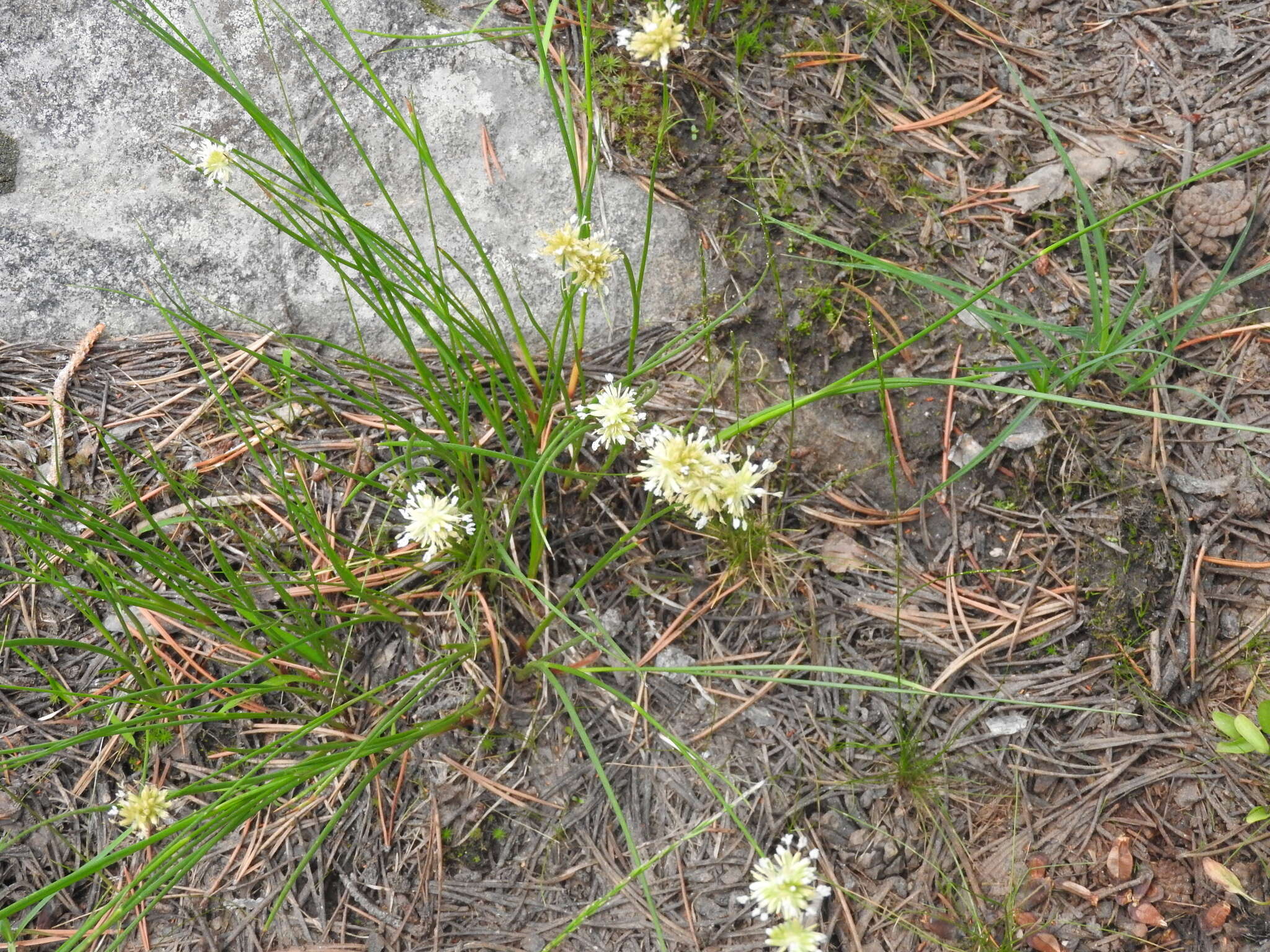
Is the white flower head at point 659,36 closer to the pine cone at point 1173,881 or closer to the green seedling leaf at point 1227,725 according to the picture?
the green seedling leaf at point 1227,725

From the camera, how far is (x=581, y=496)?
7.62ft

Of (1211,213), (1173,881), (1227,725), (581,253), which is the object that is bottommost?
(1173,881)

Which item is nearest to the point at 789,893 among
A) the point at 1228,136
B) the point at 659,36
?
the point at 659,36

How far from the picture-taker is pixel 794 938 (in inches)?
63.7

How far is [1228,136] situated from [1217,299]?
0.49m

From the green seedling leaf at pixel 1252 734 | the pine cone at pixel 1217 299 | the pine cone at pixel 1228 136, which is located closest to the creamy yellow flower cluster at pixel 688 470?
the green seedling leaf at pixel 1252 734

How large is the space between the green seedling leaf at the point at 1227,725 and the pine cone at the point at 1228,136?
1524 mm

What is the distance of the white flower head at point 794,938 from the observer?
1.62 metres

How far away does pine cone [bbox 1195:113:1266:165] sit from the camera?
2445 millimetres

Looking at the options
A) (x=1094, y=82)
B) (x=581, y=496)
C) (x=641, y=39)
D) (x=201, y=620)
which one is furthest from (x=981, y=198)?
(x=201, y=620)

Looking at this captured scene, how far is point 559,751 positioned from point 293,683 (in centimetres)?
70

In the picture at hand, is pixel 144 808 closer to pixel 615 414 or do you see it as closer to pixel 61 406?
pixel 61 406

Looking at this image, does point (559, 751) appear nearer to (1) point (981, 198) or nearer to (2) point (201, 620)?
(2) point (201, 620)

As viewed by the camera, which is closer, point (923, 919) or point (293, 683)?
point (923, 919)
